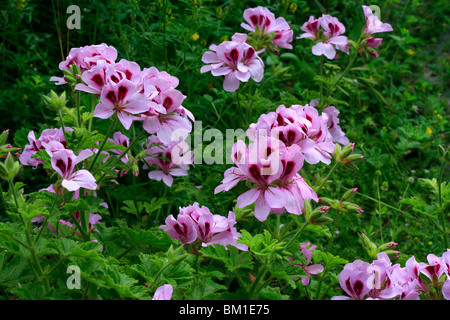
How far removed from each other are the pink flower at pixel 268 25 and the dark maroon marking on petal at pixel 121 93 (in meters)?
0.95

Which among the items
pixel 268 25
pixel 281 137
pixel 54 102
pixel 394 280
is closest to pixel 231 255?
pixel 281 137

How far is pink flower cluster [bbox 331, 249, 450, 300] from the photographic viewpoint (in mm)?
1650

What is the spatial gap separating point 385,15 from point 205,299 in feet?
13.4

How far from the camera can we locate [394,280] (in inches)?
67.4

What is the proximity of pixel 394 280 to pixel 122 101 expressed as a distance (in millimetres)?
1024

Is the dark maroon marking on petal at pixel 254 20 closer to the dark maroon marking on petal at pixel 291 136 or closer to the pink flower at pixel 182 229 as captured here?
the dark maroon marking on petal at pixel 291 136

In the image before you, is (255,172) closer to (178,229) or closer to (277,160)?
(277,160)

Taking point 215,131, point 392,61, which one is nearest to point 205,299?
point 215,131

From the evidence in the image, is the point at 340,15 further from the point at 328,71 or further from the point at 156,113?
the point at 156,113

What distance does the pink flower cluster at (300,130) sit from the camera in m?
1.63

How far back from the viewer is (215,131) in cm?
269

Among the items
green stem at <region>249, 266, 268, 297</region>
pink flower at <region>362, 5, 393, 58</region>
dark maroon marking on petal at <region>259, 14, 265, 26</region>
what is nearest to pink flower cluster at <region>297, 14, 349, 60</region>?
pink flower at <region>362, 5, 393, 58</region>

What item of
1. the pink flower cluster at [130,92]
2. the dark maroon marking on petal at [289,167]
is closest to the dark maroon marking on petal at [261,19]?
the pink flower cluster at [130,92]
